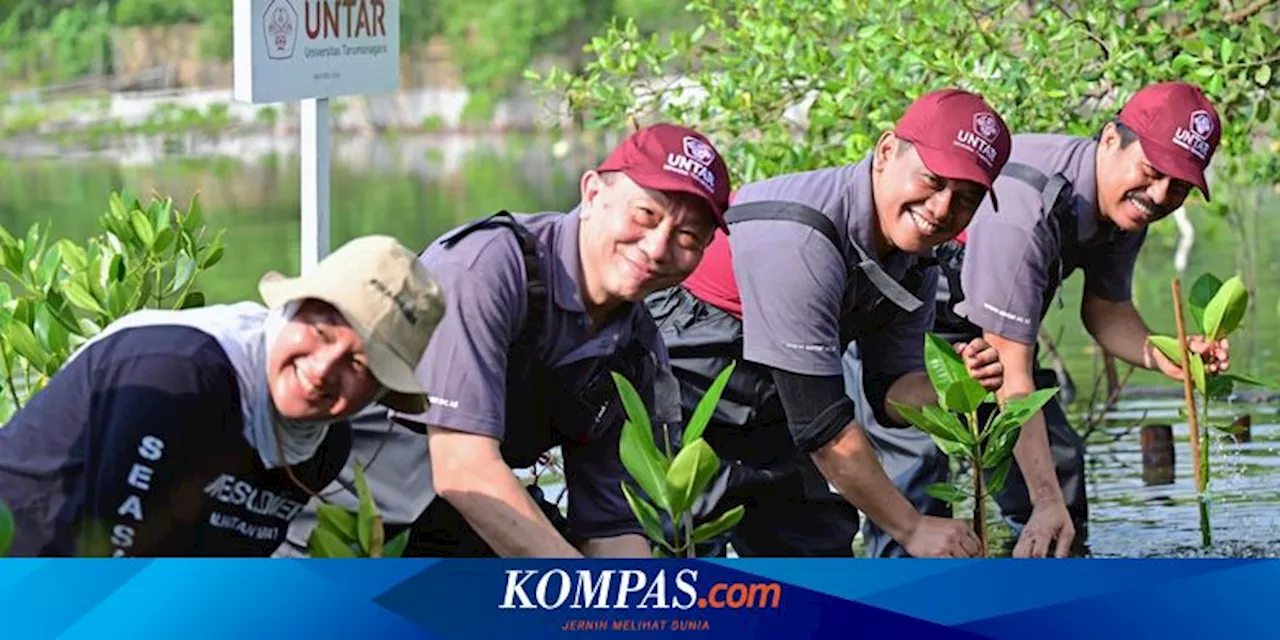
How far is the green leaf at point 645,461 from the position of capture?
16.2ft

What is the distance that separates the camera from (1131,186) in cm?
664

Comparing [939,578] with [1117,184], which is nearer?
[939,578]

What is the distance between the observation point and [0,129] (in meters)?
60.0

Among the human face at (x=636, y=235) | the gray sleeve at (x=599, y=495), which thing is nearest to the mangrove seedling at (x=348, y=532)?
the human face at (x=636, y=235)

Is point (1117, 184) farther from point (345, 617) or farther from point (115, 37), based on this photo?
point (115, 37)

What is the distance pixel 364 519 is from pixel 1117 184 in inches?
114

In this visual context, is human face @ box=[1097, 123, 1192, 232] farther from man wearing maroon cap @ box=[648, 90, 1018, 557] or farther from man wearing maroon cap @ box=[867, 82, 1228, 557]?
man wearing maroon cap @ box=[648, 90, 1018, 557]

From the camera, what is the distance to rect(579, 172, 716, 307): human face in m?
5.11

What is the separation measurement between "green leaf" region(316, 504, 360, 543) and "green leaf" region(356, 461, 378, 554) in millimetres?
11

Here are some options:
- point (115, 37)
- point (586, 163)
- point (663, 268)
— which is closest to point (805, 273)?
point (663, 268)

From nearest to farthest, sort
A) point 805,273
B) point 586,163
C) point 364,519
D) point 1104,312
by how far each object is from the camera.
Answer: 1. point 364,519
2. point 805,273
3. point 1104,312
4. point 586,163

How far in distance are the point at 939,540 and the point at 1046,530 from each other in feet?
2.14

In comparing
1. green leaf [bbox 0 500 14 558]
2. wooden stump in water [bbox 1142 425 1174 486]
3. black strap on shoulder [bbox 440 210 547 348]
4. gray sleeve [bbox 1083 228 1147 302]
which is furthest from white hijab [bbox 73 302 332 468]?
wooden stump in water [bbox 1142 425 1174 486]

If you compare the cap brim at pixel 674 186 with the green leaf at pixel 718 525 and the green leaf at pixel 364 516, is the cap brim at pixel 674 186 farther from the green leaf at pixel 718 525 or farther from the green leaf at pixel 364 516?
the green leaf at pixel 364 516
